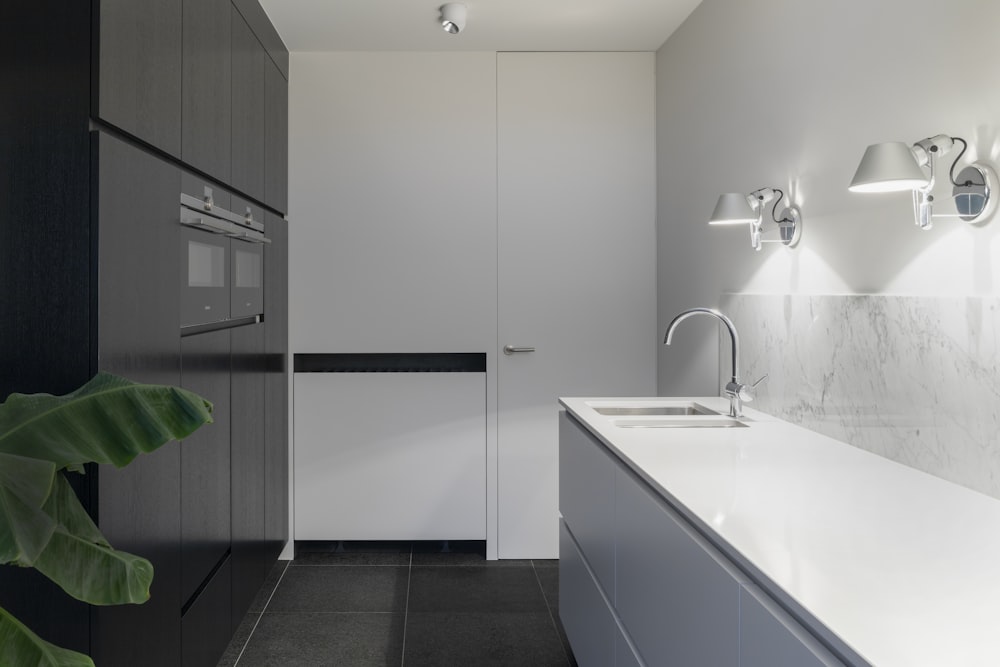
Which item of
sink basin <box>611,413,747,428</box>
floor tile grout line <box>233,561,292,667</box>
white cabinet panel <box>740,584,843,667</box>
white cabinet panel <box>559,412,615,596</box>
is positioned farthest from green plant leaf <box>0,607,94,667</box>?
floor tile grout line <box>233,561,292,667</box>

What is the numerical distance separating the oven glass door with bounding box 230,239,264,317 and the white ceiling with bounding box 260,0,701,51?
1053 millimetres

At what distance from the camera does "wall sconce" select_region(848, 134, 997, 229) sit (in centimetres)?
153

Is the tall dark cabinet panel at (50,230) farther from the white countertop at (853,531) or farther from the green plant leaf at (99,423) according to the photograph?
the white countertop at (853,531)

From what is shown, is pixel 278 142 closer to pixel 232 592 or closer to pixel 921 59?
pixel 232 592

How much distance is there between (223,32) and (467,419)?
2.06m

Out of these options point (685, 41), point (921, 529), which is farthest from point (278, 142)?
point (921, 529)

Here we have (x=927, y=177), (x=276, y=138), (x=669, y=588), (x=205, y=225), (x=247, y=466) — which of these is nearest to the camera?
(x=669, y=588)

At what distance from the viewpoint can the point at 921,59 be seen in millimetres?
1736

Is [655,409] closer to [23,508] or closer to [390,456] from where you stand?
[390,456]

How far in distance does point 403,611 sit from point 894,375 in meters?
2.18

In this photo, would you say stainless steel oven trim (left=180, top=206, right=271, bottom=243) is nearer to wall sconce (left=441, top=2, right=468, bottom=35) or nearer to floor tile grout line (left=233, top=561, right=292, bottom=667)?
wall sconce (left=441, top=2, right=468, bottom=35)

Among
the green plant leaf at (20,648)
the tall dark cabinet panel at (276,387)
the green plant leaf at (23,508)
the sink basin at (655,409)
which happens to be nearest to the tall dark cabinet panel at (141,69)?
the green plant leaf at (23,508)

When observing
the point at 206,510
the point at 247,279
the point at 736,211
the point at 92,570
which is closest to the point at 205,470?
the point at 206,510

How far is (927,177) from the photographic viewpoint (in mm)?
1616
